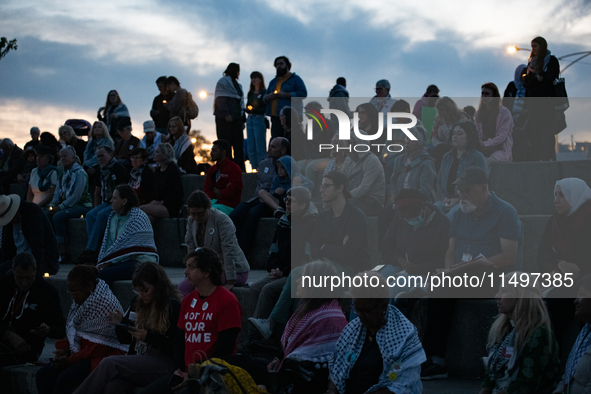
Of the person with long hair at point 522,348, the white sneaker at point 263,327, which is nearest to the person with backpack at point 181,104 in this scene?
the white sneaker at point 263,327

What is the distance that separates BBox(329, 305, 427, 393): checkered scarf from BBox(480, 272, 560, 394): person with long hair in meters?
0.43

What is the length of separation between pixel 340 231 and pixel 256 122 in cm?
489

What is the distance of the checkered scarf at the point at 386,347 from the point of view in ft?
12.0

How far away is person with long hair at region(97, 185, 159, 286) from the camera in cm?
650

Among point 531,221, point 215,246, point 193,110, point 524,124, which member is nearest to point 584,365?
point 531,221

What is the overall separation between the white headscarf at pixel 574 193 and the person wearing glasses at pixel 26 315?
411cm

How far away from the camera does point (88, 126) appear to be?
499 inches

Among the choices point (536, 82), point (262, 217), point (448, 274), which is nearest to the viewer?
point (448, 274)

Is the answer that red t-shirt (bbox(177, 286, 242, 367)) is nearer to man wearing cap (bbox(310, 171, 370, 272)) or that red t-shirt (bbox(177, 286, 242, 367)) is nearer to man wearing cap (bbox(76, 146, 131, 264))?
man wearing cap (bbox(310, 171, 370, 272))

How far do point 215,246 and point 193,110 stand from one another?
5289 mm

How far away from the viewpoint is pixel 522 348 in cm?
355

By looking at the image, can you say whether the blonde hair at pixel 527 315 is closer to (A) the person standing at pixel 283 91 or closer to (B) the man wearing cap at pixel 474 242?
(B) the man wearing cap at pixel 474 242

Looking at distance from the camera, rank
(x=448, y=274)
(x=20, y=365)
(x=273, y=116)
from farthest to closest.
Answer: (x=273, y=116)
(x=20, y=365)
(x=448, y=274)

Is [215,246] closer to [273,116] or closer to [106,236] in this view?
[106,236]
